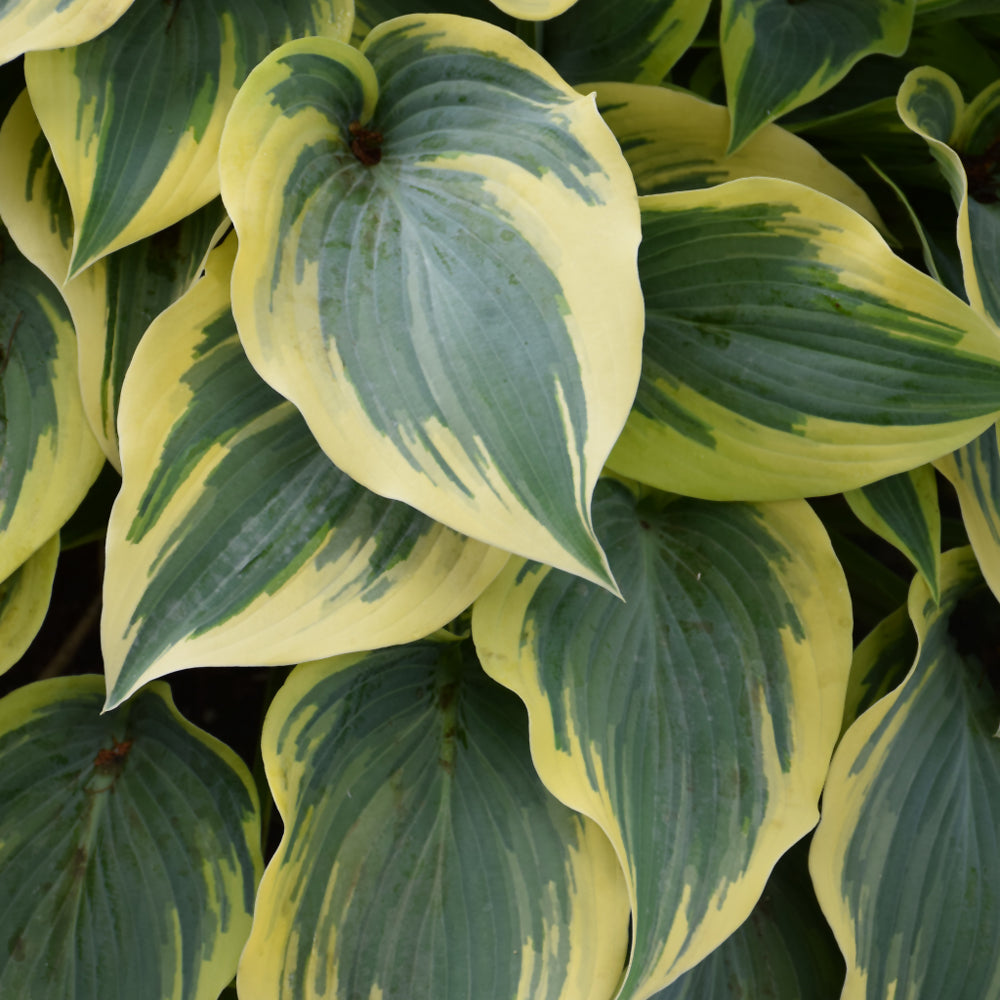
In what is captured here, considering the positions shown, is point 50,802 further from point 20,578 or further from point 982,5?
point 982,5

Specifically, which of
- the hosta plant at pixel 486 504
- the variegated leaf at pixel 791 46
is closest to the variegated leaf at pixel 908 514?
the hosta plant at pixel 486 504

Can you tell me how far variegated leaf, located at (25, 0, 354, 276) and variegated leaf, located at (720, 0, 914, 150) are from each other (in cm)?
29

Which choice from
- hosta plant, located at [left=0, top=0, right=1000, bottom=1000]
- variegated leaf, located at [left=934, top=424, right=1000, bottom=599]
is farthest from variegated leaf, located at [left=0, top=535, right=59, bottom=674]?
variegated leaf, located at [left=934, top=424, right=1000, bottom=599]

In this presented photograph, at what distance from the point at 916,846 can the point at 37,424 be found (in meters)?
0.71

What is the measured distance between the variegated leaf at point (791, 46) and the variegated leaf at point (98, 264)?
391 millimetres

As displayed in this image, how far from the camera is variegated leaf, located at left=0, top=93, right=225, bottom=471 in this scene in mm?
619

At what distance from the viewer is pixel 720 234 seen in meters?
0.60

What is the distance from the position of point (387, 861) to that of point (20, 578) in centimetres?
35

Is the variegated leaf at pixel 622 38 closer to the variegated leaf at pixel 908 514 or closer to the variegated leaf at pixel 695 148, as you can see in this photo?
the variegated leaf at pixel 695 148

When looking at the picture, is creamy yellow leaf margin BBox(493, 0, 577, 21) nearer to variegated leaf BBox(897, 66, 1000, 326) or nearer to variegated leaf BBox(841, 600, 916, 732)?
variegated leaf BBox(897, 66, 1000, 326)

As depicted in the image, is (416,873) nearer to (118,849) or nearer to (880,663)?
(118,849)

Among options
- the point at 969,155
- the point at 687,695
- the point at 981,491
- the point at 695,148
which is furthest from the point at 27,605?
the point at 969,155

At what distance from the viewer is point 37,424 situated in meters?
0.64

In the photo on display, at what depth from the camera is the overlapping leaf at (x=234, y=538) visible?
528 mm
